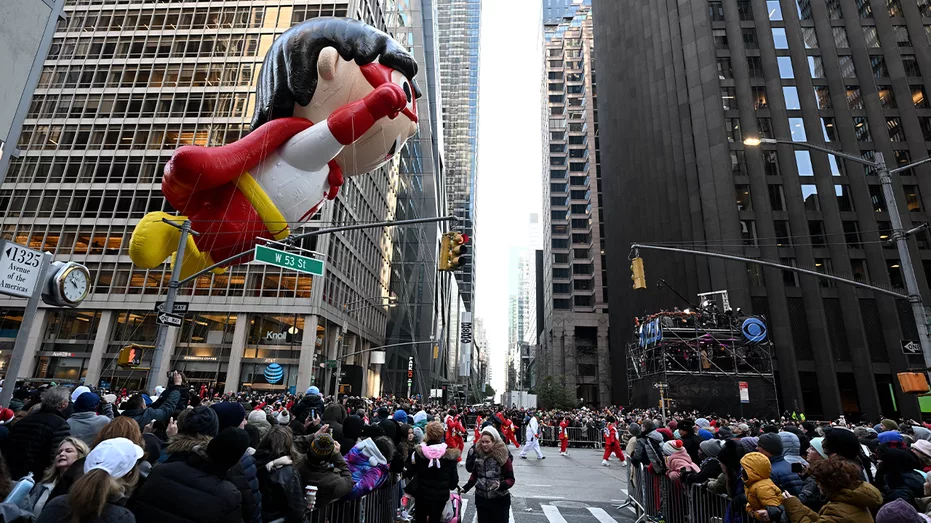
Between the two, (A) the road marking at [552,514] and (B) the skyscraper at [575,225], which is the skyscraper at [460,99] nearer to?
(B) the skyscraper at [575,225]

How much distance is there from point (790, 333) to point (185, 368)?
45.3m

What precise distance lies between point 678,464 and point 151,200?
41589 millimetres

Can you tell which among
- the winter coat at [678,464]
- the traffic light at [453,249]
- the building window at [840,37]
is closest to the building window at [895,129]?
the building window at [840,37]

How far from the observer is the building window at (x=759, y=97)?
4450 cm

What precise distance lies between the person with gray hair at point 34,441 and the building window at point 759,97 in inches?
2058

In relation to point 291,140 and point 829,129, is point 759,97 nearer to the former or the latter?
point 829,129

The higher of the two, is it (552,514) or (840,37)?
(840,37)

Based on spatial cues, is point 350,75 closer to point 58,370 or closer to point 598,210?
point 58,370

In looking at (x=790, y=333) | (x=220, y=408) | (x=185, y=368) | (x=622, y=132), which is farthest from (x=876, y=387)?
(x=185, y=368)

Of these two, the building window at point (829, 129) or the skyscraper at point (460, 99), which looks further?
the skyscraper at point (460, 99)

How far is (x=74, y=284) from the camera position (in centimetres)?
947

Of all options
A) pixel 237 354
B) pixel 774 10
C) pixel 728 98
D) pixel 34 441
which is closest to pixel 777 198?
pixel 728 98

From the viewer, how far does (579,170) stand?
296ft

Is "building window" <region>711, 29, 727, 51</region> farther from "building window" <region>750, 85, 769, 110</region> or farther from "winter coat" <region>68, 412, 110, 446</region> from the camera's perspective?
"winter coat" <region>68, 412, 110, 446</region>
